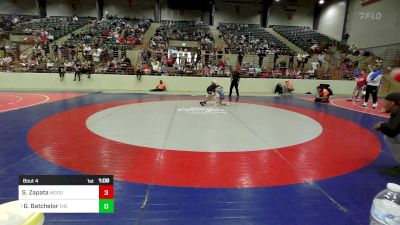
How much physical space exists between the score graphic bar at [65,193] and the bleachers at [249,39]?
64.1 feet

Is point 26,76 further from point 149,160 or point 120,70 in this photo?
point 149,160

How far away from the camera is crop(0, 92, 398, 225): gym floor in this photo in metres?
2.82

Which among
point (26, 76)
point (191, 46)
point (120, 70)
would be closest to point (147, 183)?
point (120, 70)

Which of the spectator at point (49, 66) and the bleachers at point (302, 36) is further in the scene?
the bleachers at point (302, 36)

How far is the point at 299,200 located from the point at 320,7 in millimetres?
33511

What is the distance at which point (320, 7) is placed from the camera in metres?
31.3

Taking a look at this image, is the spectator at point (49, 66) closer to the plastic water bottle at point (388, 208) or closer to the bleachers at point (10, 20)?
the bleachers at point (10, 20)

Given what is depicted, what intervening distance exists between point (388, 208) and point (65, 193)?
1945mm

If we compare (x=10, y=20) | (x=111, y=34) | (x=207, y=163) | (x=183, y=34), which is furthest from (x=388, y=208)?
(x=10, y=20)

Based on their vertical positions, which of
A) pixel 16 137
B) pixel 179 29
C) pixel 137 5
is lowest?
pixel 16 137

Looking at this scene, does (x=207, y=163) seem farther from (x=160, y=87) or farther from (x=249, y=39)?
(x=249, y=39)

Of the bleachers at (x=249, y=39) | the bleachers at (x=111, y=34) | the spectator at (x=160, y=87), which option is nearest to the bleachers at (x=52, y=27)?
the bleachers at (x=111, y=34)

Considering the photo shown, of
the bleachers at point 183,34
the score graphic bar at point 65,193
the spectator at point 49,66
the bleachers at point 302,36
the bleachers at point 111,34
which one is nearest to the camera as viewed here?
the score graphic bar at point 65,193

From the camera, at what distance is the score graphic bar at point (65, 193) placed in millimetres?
1277
